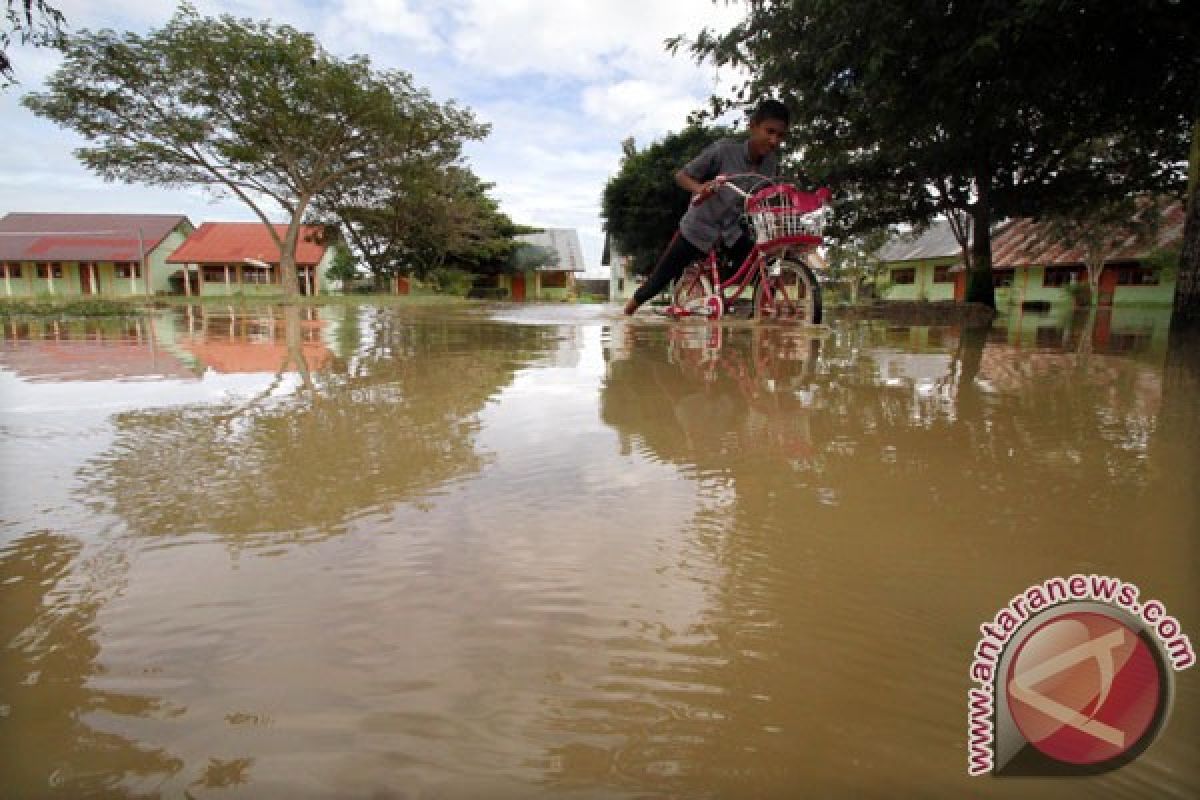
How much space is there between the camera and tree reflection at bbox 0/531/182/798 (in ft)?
1.94

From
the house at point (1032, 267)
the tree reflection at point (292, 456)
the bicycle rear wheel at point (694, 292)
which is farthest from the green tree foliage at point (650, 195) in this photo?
the tree reflection at point (292, 456)

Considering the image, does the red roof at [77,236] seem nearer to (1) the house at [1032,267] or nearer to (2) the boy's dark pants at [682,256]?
(2) the boy's dark pants at [682,256]

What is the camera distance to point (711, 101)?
10.7 metres

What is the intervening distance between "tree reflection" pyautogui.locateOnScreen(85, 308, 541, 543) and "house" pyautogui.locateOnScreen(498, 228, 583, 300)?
42236mm

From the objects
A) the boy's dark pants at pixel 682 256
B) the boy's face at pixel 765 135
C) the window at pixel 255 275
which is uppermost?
the window at pixel 255 275

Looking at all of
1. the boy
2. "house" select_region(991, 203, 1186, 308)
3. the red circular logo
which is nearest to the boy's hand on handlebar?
the boy

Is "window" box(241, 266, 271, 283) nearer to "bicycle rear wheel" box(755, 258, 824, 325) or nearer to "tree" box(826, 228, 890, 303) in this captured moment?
"tree" box(826, 228, 890, 303)

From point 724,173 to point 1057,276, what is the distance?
33.5m

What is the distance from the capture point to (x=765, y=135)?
17.7 ft

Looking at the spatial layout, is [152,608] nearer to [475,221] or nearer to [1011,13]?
[1011,13]

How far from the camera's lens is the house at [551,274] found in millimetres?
44594

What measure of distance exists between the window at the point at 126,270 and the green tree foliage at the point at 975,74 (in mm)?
37215

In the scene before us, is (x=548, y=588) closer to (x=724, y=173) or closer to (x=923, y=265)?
(x=724, y=173)

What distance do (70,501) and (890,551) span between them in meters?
1.67
